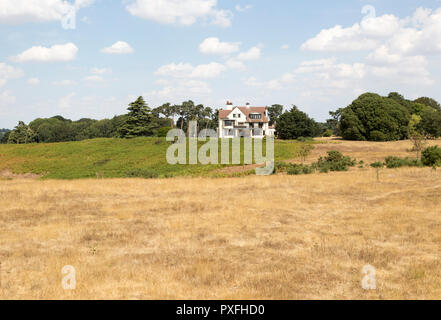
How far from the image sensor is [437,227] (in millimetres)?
14727

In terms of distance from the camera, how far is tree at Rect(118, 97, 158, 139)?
296ft

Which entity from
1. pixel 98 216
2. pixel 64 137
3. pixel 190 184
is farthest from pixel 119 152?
pixel 64 137

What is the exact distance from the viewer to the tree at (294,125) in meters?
84.2

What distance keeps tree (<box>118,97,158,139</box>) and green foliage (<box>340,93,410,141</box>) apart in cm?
4824

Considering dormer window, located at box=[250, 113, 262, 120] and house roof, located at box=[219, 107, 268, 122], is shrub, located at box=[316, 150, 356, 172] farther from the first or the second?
dormer window, located at box=[250, 113, 262, 120]

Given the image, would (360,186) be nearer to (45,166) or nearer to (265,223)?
(265,223)

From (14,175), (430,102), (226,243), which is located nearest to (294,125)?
(430,102)

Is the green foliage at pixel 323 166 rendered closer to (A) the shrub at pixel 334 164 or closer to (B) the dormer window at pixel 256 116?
(A) the shrub at pixel 334 164

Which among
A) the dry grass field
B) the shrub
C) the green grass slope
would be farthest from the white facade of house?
the dry grass field

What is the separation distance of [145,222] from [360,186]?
625 inches

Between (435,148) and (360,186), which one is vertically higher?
(435,148)

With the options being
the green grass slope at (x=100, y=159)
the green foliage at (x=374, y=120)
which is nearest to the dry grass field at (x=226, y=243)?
the green grass slope at (x=100, y=159)

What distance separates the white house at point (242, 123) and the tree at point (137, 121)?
19.1 metres
